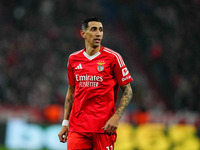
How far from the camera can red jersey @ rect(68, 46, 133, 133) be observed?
459 cm

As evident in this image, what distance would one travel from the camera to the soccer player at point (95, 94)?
4.57 metres

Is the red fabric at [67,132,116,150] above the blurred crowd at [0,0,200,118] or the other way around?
the other way around

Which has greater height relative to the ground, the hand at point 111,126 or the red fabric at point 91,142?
the hand at point 111,126

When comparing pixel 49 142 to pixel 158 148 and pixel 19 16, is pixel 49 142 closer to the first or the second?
pixel 158 148

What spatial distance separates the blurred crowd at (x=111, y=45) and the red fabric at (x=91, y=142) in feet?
31.7

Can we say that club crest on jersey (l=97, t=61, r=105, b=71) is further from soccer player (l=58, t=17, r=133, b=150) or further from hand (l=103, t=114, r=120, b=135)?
A: hand (l=103, t=114, r=120, b=135)

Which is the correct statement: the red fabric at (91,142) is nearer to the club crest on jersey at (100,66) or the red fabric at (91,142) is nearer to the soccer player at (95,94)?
the soccer player at (95,94)

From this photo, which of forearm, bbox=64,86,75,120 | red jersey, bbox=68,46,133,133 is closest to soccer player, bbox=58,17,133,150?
red jersey, bbox=68,46,133,133

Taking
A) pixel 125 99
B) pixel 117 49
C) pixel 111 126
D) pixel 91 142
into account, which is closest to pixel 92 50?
pixel 125 99

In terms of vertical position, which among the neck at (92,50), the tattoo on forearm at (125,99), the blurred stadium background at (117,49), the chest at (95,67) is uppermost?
the blurred stadium background at (117,49)

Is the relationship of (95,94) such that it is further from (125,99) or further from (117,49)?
(117,49)

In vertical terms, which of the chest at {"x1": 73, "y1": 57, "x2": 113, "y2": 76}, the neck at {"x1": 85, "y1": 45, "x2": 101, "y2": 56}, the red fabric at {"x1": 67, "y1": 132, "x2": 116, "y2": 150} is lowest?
the red fabric at {"x1": 67, "y1": 132, "x2": 116, "y2": 150}

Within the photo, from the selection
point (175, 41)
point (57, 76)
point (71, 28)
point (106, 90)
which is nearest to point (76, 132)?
point (106, 90)

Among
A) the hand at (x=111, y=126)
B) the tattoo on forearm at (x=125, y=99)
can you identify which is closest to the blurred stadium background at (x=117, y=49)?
the tattoo on forearm at (x=125, y=99)
